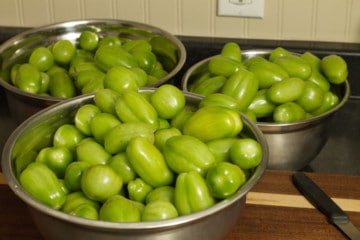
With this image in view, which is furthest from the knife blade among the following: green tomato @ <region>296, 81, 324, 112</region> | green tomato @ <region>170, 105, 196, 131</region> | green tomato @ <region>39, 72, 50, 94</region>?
green tomato @ <region>39, 72, 50, 94</region>

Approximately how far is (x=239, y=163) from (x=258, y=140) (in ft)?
0.16

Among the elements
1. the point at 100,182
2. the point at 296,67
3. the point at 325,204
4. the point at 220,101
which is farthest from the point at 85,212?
A: the point at 296,67

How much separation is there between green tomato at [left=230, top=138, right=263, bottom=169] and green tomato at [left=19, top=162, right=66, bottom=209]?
20 centimetres

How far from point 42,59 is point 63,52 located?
0.12 feet

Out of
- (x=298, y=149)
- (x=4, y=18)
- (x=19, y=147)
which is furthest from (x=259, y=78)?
(x=4, y=18)

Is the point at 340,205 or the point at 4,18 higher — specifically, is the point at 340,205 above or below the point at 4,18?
below

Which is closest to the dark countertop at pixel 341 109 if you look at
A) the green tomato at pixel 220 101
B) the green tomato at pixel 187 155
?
the green tomato at pixel 220 101

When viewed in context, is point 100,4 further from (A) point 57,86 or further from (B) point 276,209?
(B) point 276,209

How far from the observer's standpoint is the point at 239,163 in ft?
2.37

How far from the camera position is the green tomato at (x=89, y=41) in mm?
1124

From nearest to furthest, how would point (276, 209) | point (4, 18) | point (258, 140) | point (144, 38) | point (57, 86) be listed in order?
point (258, 140) → point (276, 209) → point (57, 86) → point (144, 38) → point (4, 18)

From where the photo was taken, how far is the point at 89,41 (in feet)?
3.69

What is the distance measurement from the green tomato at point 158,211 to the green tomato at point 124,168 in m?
0.06

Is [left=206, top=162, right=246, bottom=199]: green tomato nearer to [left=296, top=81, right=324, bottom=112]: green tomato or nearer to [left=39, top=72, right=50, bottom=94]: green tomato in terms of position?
[left=296, top=81, right=324, bottom=112]: green tomato
